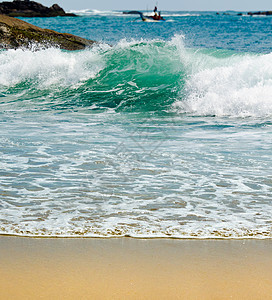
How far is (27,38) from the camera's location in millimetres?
17938

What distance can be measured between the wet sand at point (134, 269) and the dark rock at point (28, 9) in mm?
82858

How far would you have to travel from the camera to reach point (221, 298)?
2.35m

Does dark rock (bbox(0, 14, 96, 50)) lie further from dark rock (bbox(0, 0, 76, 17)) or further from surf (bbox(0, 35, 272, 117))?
dark rock (bbox(0, 0, 76, 17))

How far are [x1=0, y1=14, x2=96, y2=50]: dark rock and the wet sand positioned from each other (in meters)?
15.2

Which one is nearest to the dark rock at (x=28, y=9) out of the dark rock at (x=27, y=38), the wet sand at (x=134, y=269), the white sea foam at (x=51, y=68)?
the dark rock at (x=27, y=38)

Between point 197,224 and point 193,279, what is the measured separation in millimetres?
864

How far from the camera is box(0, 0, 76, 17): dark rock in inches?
3162

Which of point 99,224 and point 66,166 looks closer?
point 99,224

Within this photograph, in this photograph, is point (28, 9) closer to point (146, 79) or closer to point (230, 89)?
point (146, 79)

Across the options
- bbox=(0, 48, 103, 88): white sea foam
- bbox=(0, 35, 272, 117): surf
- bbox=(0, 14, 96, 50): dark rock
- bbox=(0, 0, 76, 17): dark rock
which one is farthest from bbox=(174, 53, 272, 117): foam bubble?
bbox=(0, 0, 76, 17): dark rock

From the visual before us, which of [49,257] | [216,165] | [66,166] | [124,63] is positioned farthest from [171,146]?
[124,63]

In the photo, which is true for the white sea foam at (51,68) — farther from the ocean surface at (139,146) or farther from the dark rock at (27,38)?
the dark rock at (27,38)

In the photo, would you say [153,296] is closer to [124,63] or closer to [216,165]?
[216,165]

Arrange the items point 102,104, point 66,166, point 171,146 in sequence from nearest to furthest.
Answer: point 66,166
point 171,146
point 102,104
